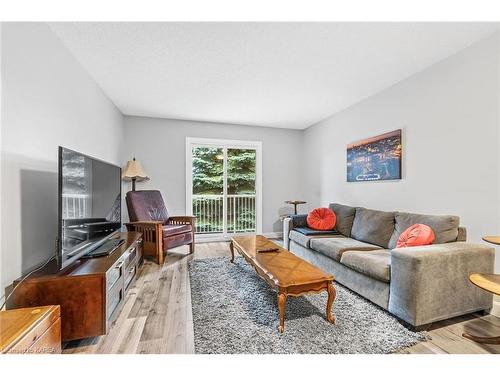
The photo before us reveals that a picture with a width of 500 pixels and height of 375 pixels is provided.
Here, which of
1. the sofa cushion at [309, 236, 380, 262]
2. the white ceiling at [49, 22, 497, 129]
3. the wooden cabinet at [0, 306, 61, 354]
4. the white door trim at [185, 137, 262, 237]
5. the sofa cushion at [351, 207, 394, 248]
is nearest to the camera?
the wooden cabinet at [0, 306, 61, 354]

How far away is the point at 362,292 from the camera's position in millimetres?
2139

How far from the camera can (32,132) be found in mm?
1665

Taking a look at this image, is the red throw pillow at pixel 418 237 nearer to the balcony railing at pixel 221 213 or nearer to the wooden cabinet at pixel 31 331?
the wooden cabinet at pixel 31 331

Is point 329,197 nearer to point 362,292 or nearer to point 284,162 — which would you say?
point 284,162

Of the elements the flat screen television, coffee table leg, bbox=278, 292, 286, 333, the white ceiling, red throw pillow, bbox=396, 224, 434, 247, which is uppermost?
the white ceiling

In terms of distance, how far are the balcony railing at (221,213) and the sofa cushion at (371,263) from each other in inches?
106

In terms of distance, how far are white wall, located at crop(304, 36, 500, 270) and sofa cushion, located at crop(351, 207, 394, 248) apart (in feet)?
0.96

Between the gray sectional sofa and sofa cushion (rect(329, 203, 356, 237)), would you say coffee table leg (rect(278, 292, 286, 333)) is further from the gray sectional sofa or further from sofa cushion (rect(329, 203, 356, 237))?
sofa cushion (rect(329, 203, 356, 237))

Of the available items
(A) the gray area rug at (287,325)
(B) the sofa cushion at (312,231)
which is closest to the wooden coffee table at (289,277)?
(A) the gray area rug at (287,325)

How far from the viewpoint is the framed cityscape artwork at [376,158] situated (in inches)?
112

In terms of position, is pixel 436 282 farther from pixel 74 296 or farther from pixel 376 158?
pixel 74 296

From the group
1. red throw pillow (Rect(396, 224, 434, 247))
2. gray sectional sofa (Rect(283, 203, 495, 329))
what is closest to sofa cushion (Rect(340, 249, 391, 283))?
gray sectional sofa (Rect(283, 203, 495, 329))

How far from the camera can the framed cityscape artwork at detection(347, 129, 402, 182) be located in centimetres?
284

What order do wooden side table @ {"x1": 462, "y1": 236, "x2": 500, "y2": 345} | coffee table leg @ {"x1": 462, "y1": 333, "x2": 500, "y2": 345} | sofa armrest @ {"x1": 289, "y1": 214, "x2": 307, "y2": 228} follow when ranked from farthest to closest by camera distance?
sofa armrest @ {"x1": 289, "y1": 214, "x2": 307, "y2": 228}
coffee table leg @ {"x1": 462, "y1": 333, "x2": 500, "y2": 345}
wooden side table @ {"x1": 462, "y1": 236, "x2": 500, "y2": 345}
